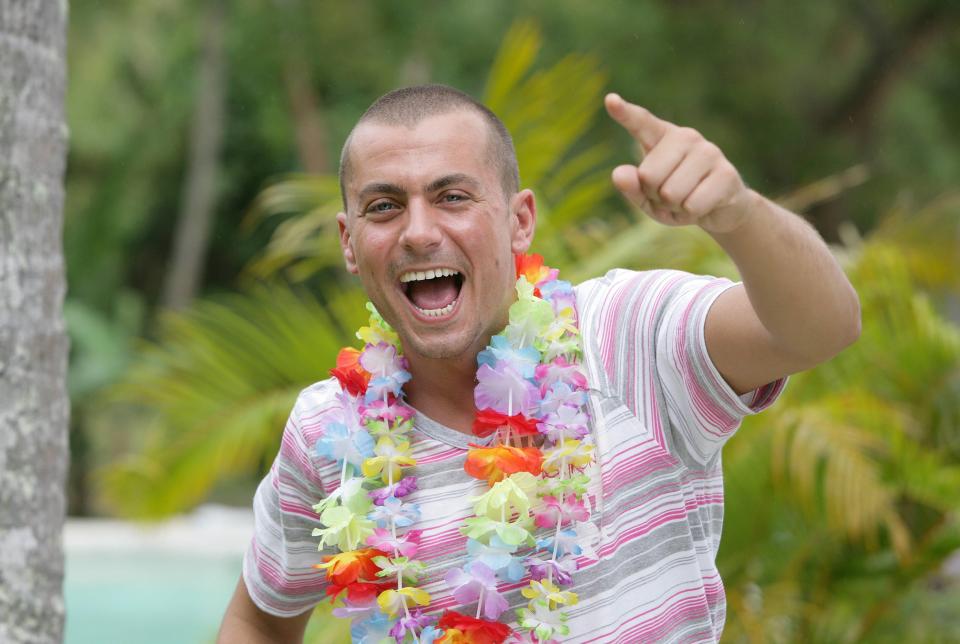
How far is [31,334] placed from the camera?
2.62 meters

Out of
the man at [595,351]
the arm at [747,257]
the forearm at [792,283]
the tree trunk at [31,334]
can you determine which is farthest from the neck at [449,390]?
the tree trunk at [31,334]

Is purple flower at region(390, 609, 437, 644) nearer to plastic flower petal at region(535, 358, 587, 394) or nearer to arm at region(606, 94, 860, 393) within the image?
plastic flower petal at region(535, 358, 587, 394)

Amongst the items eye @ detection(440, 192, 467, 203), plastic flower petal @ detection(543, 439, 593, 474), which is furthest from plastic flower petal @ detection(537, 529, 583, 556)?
eye @ detection(440, 192, 467, 203)

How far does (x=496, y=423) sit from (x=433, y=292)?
0.84ft

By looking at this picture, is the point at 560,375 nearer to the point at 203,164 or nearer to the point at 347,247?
the point at 347,247

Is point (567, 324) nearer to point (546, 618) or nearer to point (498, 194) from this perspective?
point (498, 194)

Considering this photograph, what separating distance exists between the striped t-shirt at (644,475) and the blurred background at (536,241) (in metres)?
2.02

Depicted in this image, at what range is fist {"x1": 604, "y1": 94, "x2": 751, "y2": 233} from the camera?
1627 mm

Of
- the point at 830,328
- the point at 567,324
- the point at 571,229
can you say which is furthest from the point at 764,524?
the point at 830,328

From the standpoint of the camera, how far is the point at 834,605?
4.68 metres

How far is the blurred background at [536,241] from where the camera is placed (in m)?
4.39

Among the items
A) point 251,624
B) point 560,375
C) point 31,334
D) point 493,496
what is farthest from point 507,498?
point 31,334

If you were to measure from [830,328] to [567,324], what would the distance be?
58 centimetres

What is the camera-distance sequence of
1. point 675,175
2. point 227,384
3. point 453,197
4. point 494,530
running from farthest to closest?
point 227,384
point 453,197
point 494,530
point 675,175
